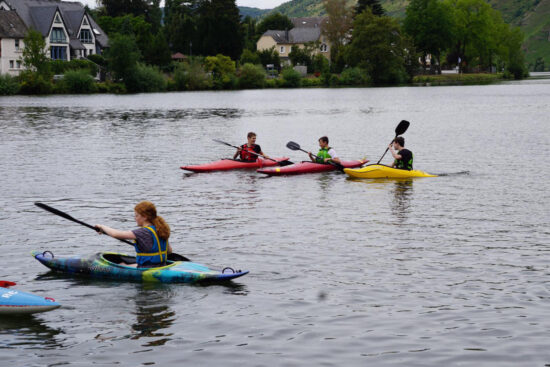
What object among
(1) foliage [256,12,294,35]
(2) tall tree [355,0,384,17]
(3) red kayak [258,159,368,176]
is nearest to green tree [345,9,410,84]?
(2) tall tree [355,0,384,17]

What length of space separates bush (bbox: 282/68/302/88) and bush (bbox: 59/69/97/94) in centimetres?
3249

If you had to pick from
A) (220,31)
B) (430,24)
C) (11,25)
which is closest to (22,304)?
(11,25)

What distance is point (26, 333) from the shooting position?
9453 mm

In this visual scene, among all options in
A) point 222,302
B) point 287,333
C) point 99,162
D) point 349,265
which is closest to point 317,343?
point 287,333

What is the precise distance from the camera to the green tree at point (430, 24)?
124044 millimetres

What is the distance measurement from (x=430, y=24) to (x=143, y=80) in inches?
2270

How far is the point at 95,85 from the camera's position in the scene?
86062 mm

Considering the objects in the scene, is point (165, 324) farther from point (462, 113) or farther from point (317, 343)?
point (462, 113)

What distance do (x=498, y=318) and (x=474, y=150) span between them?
2232 cm

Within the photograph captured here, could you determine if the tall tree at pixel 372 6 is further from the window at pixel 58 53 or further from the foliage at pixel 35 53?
the foliage at pixel 35 53

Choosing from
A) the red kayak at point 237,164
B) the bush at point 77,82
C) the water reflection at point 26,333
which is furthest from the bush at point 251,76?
the water reflection at point 26,333

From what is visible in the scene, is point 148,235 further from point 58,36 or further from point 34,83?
point 58,36

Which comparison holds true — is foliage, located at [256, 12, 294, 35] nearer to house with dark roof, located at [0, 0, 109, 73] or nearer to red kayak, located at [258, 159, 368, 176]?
house with dark roof, located at [0, 0, 109, 73]

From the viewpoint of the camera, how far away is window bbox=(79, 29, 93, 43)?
106 metres
